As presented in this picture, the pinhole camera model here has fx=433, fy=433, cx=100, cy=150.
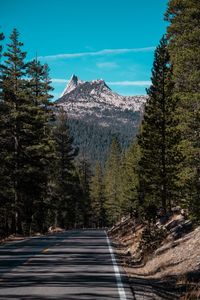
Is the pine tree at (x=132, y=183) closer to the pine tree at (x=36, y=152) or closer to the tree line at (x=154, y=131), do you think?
the tree line at (x=154, y=131)

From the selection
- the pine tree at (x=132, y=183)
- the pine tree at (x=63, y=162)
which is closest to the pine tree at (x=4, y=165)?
the pine tree at (x=132, y=183)

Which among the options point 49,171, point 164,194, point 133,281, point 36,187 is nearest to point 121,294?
point 133,281

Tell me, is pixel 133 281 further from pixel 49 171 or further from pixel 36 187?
pixel 49 171

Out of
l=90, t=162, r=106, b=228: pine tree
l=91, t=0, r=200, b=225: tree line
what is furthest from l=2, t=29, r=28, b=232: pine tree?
l=90, t=162, r=106, b=228: pine tree

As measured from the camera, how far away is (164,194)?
97.7 feet

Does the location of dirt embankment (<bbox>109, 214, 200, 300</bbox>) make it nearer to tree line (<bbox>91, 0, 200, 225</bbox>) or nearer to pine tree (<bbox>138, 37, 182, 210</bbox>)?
tree line (<bbox>91, 0, 200, 225</bbox>)

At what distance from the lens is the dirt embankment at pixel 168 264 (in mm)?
11125

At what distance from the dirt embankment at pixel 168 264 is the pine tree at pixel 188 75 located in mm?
2450

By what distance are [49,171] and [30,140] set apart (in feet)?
37.7

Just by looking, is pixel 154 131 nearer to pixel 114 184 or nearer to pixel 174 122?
pixel 174 122

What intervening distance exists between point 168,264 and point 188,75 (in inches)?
453

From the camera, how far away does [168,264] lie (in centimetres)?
1511

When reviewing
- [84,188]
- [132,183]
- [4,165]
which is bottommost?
[84,188]

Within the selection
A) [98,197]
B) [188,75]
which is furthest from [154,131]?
[98,197]
